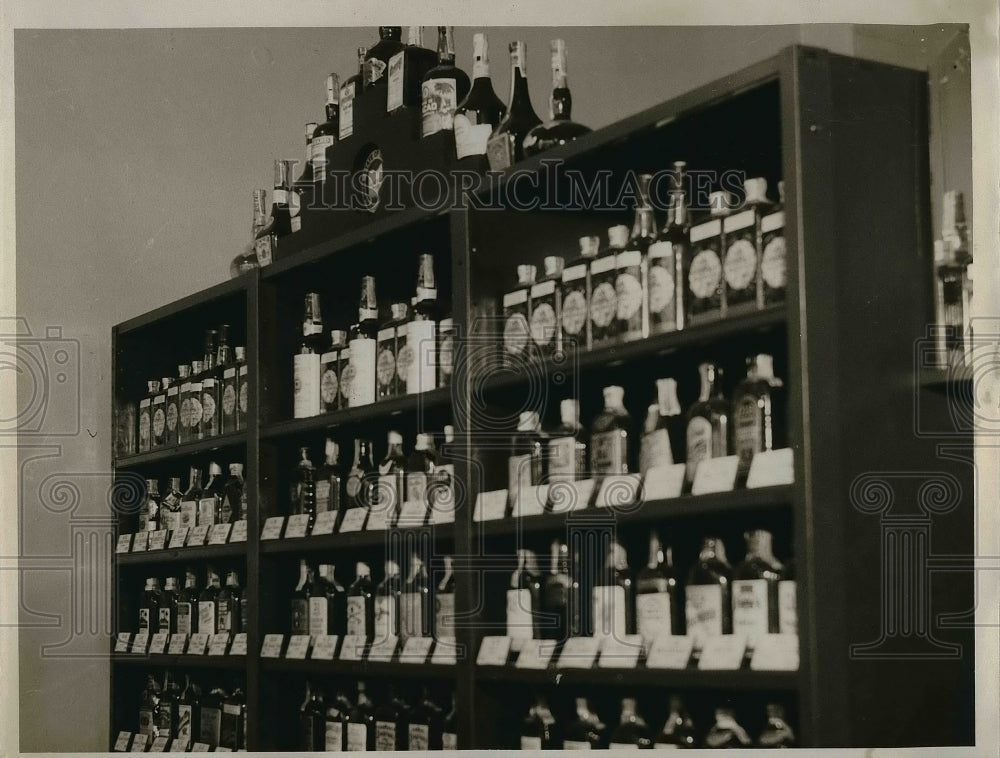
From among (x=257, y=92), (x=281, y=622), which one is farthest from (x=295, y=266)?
(x=281, y=622)

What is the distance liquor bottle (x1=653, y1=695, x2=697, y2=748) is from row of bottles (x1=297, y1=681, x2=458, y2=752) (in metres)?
0.48

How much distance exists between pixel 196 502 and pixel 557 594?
4.13ft

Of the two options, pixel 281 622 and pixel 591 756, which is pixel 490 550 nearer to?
pixel 591 756

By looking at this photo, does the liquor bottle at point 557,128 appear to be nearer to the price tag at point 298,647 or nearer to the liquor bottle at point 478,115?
the liquor bottle at point 478,115

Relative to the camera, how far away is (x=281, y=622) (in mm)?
2912

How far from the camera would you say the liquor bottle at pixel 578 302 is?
2.20 m

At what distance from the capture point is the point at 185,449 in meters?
3.10

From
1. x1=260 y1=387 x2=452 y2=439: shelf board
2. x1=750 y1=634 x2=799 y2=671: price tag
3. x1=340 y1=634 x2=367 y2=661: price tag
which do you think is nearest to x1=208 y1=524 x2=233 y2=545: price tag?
x1=260 y1=387 x2=452 y2=439: shelf board

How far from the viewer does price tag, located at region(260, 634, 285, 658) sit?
2805mm

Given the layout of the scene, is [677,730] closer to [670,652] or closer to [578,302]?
[670,652]

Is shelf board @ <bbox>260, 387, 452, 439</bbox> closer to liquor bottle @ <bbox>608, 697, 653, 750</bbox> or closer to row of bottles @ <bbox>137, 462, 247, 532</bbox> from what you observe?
row of bottles @ <bbox>137, 462, 247, 532</bbox>

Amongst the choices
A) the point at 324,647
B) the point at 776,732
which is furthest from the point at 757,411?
the point at 324,647

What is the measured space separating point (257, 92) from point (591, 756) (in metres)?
1.66

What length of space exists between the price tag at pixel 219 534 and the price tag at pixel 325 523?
359mm
